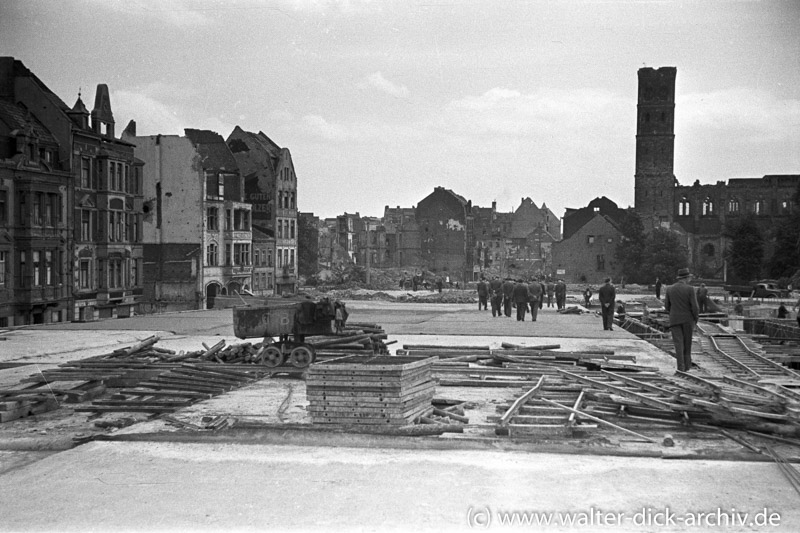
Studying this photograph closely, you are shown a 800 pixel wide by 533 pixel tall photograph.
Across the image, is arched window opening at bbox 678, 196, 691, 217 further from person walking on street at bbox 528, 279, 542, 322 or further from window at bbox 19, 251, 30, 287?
window at bbox 19, 251, 30, 287

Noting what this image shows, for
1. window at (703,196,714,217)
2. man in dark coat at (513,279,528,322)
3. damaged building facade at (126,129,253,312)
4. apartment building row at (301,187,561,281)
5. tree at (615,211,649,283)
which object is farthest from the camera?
apartment building row at (301,187,561,281)

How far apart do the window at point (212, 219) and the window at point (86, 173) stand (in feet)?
50.6

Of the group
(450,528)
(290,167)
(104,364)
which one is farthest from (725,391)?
(290,167)

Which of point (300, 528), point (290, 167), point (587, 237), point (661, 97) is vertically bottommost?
point (300, 528)

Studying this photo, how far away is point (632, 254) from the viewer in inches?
2650

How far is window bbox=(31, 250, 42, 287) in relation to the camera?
38719 millimetres

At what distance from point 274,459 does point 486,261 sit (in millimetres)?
107515

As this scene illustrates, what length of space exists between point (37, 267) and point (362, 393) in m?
29.7

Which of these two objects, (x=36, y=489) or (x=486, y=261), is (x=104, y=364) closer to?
(x=36, y=489)

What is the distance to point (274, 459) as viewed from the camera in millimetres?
11766

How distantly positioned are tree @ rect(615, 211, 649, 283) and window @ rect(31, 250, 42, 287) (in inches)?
1657

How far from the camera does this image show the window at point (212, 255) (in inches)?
2350

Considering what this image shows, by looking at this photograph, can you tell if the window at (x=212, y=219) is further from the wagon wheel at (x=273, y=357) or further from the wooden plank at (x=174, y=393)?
the wooden plank at (x=174, y=393)

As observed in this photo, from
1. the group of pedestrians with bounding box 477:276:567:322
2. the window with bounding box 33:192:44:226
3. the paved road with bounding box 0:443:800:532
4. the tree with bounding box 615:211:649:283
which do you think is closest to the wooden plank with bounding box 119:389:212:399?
the paved road with bounding box 0:443:800:532
